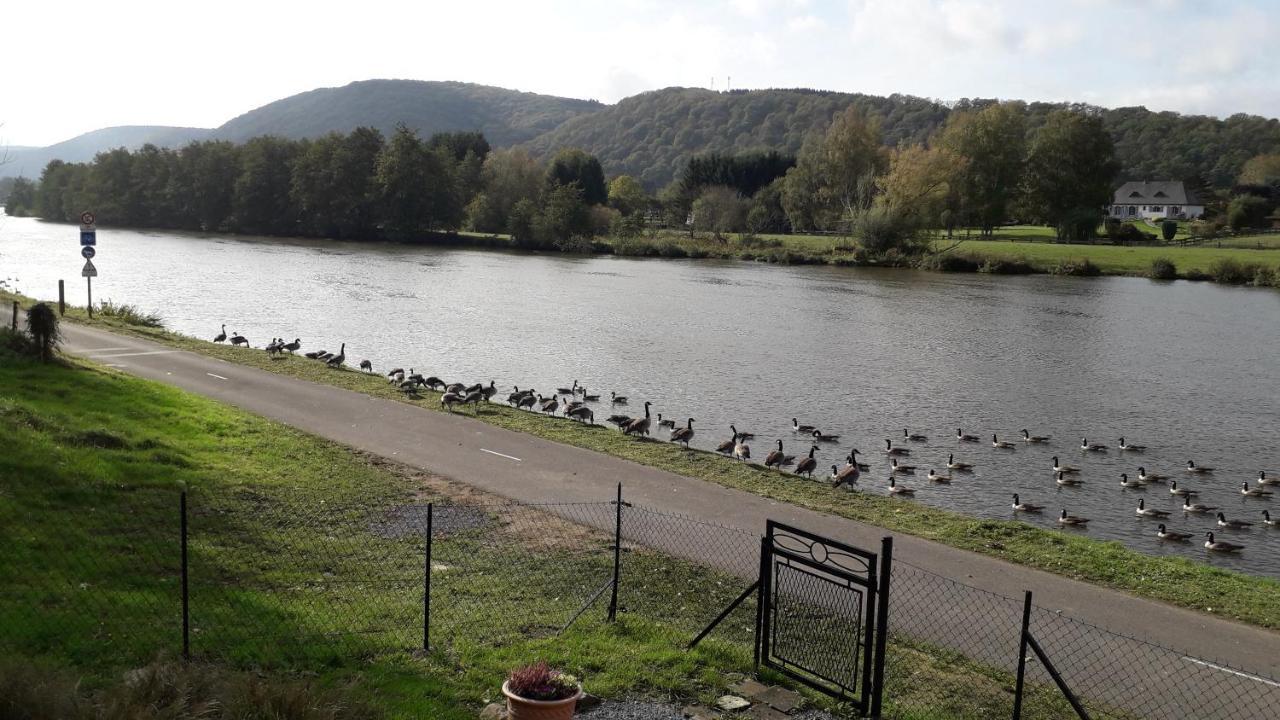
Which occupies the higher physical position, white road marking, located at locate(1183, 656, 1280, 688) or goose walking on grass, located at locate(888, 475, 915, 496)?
white road marking, located at locate(1183, 656, 1280, 688)

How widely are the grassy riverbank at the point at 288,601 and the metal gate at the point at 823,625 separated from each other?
18.1 inches

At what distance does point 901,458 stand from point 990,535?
9.38 m

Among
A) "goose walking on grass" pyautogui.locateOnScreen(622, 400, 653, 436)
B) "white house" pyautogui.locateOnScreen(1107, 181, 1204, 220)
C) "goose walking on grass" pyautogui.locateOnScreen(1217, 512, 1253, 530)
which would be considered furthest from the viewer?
"white house" pyautogui.locateOnScreen(1107, 181, 1204, 220)

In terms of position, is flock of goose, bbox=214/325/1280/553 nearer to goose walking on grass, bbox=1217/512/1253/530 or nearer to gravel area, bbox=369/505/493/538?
goose walking on grass, bbox=1217/512/1253/530

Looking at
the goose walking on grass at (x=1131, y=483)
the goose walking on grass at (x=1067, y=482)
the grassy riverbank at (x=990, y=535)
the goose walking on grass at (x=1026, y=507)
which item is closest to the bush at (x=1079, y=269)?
the goose walking on grass at (x=1131, y=483)

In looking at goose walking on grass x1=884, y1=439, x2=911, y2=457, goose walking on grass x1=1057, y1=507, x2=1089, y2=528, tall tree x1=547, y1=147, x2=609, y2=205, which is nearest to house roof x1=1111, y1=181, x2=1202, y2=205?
tall tree x1=547, y1=147, x2=609, y2=205

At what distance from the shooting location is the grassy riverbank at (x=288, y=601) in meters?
7.97

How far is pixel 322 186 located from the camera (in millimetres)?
118938

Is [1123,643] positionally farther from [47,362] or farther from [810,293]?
[810,293]

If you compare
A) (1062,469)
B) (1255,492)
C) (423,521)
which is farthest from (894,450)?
(423,521)

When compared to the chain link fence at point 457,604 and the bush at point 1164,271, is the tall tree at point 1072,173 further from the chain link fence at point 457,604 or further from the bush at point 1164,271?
the chain link fence at point 457,604

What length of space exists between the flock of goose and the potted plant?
13.6 meters

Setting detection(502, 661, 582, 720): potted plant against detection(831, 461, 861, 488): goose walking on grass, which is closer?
detection(502, 661, 582, 720): potted plant

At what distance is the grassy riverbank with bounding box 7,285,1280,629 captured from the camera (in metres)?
13.7
